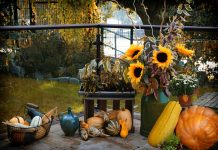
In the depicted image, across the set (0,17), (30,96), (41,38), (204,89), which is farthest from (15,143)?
(41,38)

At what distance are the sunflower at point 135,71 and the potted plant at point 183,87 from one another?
0.30 meters

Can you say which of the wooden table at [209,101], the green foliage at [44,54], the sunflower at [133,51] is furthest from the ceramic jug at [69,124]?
the green foliage at [44,54]

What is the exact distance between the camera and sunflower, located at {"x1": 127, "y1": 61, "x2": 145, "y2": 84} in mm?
3188

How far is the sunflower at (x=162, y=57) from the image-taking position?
3.11 meters

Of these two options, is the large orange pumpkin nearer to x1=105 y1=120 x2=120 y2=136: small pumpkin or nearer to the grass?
x1=105 y1=120 x2=120 y2=136: small pumpkin

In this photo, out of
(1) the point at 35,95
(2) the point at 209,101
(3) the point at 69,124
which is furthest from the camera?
(1) the point at 35,95

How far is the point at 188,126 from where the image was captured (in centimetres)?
306

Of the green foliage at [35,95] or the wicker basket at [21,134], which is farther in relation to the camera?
the green foliage at [35,95]

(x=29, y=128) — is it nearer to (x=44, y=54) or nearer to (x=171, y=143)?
(x=171, y=143)

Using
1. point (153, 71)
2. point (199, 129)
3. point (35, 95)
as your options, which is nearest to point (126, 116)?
point (153, 71)

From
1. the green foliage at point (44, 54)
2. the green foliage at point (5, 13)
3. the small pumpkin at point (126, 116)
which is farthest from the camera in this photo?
the green foliage at point (44, 54)

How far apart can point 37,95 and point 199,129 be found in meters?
4.01

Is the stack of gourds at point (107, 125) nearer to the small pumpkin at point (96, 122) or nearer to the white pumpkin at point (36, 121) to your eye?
the small pumpkin at point (96, 122)

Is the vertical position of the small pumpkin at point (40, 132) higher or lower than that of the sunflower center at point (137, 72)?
lower
